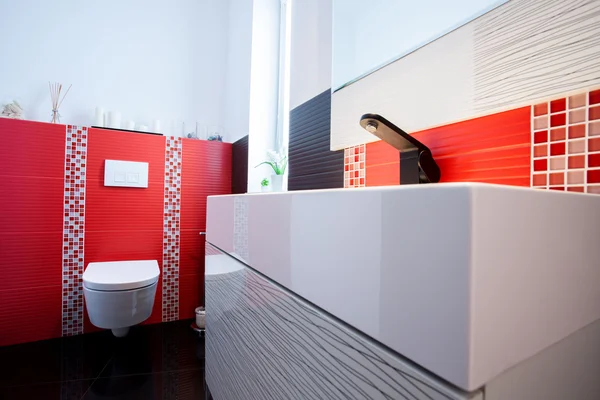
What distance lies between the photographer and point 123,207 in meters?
1.97

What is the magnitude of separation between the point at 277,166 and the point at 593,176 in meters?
1.28

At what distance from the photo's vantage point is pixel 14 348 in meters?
1.68

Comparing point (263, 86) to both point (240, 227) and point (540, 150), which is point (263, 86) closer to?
point (240, 227)

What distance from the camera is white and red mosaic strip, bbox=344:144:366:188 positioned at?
3.34ft

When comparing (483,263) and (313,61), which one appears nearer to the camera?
(483,263)

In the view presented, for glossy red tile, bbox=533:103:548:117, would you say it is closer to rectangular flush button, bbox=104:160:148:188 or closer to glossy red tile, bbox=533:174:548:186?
glossy red tile, bbox=533:174:548:186

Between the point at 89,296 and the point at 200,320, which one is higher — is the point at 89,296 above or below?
above

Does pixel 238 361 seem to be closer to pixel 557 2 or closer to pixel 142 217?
pixel 557 2

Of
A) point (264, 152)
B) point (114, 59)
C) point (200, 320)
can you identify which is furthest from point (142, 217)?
point (114, 59)

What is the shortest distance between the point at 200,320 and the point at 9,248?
1.19 m

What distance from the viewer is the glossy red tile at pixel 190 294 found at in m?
2.14

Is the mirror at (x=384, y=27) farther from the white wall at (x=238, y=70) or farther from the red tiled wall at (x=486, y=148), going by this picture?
the white wall at (x=238, y=70)

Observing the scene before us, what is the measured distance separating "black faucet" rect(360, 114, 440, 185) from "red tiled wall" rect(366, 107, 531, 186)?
41 millimetres

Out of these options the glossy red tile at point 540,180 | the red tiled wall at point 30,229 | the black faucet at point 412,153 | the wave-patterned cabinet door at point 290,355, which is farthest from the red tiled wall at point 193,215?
the glossy red tile at point 540,180
